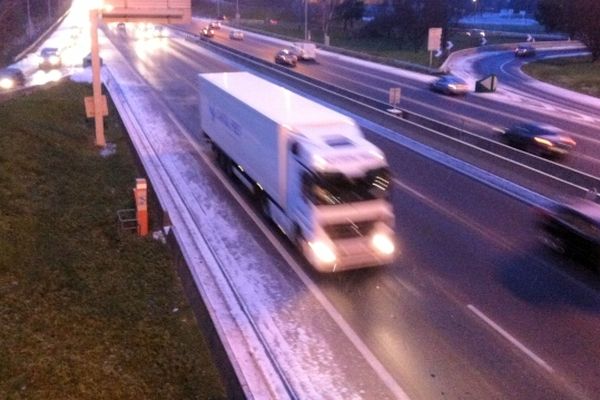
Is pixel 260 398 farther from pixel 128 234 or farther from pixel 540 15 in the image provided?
pixel 540 15

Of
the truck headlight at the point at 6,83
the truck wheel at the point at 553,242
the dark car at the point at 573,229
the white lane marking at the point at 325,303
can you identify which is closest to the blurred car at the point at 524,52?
the truck headlight at the point at 6,83

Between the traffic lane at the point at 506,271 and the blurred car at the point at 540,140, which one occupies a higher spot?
the blurred car at the point at 540,140

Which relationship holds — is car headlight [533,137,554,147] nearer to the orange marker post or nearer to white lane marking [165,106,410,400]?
white lane marking [165,106,410,400]

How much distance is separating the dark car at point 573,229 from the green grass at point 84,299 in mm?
8339

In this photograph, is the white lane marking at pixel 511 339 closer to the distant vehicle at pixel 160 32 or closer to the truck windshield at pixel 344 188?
the truck windshield at pixel 344 188

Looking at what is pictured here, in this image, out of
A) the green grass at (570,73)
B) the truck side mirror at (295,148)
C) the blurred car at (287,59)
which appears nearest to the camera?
the truck side mirror at (295,148)

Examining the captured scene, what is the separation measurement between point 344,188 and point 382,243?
144cm

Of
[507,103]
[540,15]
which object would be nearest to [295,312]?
[507,103]

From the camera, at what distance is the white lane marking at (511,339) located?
1038 centimetres

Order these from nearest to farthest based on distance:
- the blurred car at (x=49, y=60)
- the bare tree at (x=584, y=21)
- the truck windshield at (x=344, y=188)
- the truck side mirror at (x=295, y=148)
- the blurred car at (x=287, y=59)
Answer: the truck windshield at (x=344, y=188)
the truck side mirror at (x=295, y=148)
the blurred car at (x=287, y=59)
the blurred car at (x=49, y=60)
the bare tree at (x=584, y=21)

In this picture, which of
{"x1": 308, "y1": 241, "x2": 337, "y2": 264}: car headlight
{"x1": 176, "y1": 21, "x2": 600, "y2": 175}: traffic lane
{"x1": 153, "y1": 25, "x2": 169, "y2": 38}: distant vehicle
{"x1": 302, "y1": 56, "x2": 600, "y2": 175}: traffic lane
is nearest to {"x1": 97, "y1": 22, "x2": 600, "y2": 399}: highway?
{"x1": 308, "y1": 241, "x2": 337, "y2": 264}: car headlight

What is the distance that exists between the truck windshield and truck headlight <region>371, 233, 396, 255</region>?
2.70 feet

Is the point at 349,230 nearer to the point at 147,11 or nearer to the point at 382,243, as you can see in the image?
the point at 382,243

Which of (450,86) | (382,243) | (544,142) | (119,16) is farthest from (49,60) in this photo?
(382,243)
